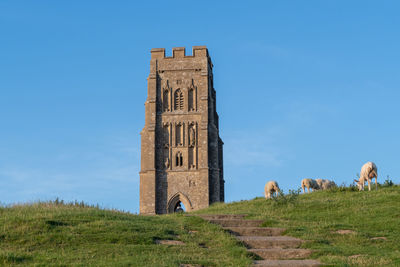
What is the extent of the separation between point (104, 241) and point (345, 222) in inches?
343

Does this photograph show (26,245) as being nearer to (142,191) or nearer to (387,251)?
(387,251)

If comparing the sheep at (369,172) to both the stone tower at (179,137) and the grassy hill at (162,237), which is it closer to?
the grassy hill at (162,237)

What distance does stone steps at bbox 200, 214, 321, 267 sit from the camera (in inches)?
494

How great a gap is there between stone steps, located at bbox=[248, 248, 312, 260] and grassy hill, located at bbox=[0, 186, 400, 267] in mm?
308

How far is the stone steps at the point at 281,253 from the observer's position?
44.2ft

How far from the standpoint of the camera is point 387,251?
13.6m

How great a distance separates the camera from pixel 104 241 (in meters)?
13.8

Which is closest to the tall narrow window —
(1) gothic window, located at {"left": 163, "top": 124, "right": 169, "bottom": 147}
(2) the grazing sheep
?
(1) gothic window, located at {"left": 163, "top": 124, "right": 169, "bottom": 147}

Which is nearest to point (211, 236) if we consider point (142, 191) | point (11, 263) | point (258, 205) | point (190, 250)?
point (190, 250)

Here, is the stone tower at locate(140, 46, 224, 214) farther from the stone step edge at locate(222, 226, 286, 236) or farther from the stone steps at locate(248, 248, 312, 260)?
the stone steps at locate(248, 248, 312, 260)

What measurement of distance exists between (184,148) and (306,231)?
134 ft

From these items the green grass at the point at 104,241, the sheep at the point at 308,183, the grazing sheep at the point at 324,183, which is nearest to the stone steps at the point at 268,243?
the green grass at the point at 104,241

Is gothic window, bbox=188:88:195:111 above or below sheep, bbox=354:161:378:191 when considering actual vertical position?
above

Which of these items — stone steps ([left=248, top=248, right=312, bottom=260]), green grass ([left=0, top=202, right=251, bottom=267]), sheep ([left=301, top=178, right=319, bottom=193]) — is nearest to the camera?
green grass ([left=0, top=202, right=251, bottom=267])
